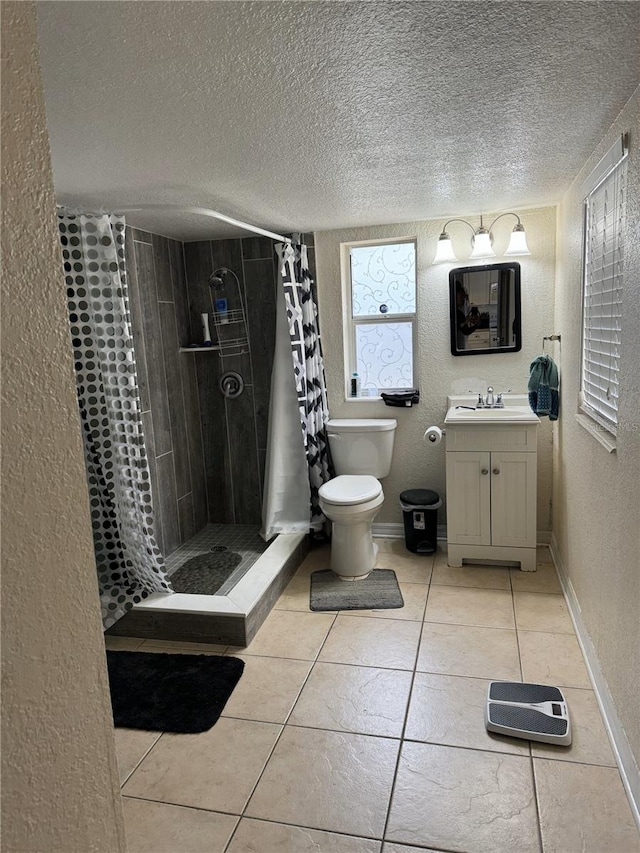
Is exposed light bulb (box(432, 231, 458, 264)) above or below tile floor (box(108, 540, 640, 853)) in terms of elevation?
above

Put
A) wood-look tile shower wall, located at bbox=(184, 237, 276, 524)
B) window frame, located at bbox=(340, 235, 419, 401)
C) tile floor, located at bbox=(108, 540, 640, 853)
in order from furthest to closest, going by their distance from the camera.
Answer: wood-look tile shower wall, located at bbox=(184, 237, 276, 524), window frame, located at bbox=(340, 235, 419, 401), tile floor, located at bbox=(108, 540, 640, 853)

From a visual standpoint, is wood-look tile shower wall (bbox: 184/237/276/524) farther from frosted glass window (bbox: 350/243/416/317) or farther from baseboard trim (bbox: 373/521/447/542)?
baseboard trim (bbox: 373/521/447/542)

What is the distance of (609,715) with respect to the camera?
2.06 m

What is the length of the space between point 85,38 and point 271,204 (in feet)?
5.55

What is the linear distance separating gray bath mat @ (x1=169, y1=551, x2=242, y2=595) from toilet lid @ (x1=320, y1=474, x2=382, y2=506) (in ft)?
2.39

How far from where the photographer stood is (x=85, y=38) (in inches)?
51.7

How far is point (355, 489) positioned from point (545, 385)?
1.20m

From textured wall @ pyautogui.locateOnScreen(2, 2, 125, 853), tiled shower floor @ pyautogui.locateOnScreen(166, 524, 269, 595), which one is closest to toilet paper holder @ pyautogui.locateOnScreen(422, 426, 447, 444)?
tiled shower floor @ pyautogui.locateOnScreen(166, 524, 269, 595)

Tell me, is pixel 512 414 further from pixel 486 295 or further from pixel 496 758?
pixel 496 758

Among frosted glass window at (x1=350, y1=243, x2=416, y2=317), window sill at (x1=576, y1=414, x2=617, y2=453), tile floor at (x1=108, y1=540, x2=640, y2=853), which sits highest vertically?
frosted glass window at (x1=350, y1=243, x2=416, y2=317)

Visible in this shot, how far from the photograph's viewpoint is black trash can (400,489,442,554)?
3631mm

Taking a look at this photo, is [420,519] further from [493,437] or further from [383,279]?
[383,279]

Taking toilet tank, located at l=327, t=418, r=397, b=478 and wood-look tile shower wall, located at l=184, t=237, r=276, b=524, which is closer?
Answer: toilet tank, located at l=327, t=418, r=397, b=478


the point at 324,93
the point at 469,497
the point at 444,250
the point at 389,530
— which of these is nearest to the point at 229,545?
the point at 389,530
